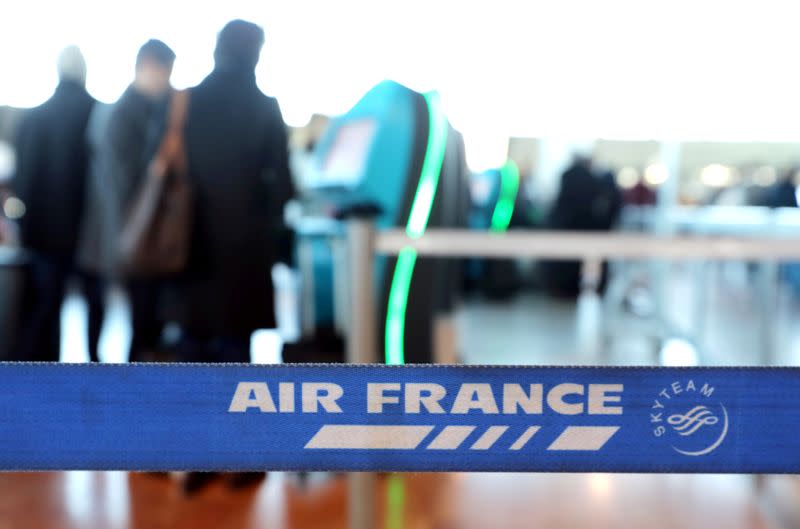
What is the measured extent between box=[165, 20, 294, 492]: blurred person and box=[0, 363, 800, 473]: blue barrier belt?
57.1 inches

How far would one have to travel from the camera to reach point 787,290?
26.1ft

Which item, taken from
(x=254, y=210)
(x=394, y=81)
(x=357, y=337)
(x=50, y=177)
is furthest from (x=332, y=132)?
(x=357, y=337)

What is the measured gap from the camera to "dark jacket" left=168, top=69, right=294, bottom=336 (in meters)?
2.41

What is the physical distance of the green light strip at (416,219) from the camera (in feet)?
8.43

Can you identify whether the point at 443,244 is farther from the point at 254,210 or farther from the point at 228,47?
the point at 228,47

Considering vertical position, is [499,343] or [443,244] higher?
[499,343]

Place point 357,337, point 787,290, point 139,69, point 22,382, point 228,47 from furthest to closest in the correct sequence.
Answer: point 787,290 < point 139,69 < point 228,47 < point 357,337 < point 22,382

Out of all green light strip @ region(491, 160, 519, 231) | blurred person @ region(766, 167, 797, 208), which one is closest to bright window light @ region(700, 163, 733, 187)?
blurred person @ region(766, 167, 797, 208)

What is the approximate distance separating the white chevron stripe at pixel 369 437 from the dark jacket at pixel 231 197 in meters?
1.53

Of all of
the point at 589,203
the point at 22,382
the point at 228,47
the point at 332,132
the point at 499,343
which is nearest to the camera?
the point at 22,382

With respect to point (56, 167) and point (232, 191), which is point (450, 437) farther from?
point (56, 167)

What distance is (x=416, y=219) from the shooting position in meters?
2.59

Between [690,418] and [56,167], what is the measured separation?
8.99ft

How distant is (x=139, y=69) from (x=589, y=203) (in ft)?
15.4
